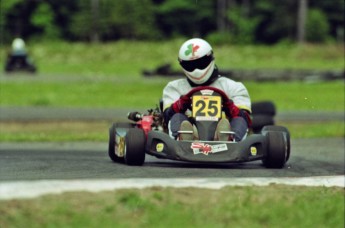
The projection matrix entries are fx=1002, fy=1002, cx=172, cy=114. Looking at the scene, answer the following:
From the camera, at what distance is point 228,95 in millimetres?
10359

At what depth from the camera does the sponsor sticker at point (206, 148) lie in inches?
364

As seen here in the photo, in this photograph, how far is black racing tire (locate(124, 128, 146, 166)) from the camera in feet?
31.0

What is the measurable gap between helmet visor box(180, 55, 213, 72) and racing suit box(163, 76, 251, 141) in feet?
0.85

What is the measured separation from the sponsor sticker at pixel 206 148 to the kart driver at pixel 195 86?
0.43 meters

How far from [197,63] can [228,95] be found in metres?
0.49

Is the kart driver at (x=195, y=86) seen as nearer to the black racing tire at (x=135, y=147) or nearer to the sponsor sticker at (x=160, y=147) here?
the sponsor sticker at (x=160, y=147)

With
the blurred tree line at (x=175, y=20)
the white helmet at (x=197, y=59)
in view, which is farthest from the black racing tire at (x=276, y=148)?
the blurred tree line at (x=175, y=20)

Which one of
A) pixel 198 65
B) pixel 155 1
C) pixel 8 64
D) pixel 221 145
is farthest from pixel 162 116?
pixel 155 1

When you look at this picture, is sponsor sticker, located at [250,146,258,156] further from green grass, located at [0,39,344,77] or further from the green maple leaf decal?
green grass, located at [0,39,344,77]

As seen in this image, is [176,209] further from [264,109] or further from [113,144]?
[264,109]

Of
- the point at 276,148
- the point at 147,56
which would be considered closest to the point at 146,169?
the point at 276,148

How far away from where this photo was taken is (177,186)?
654 cm

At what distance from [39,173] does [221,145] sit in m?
1.88

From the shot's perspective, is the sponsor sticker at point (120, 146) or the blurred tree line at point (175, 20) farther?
the blurred tree line at point (175, 20)
